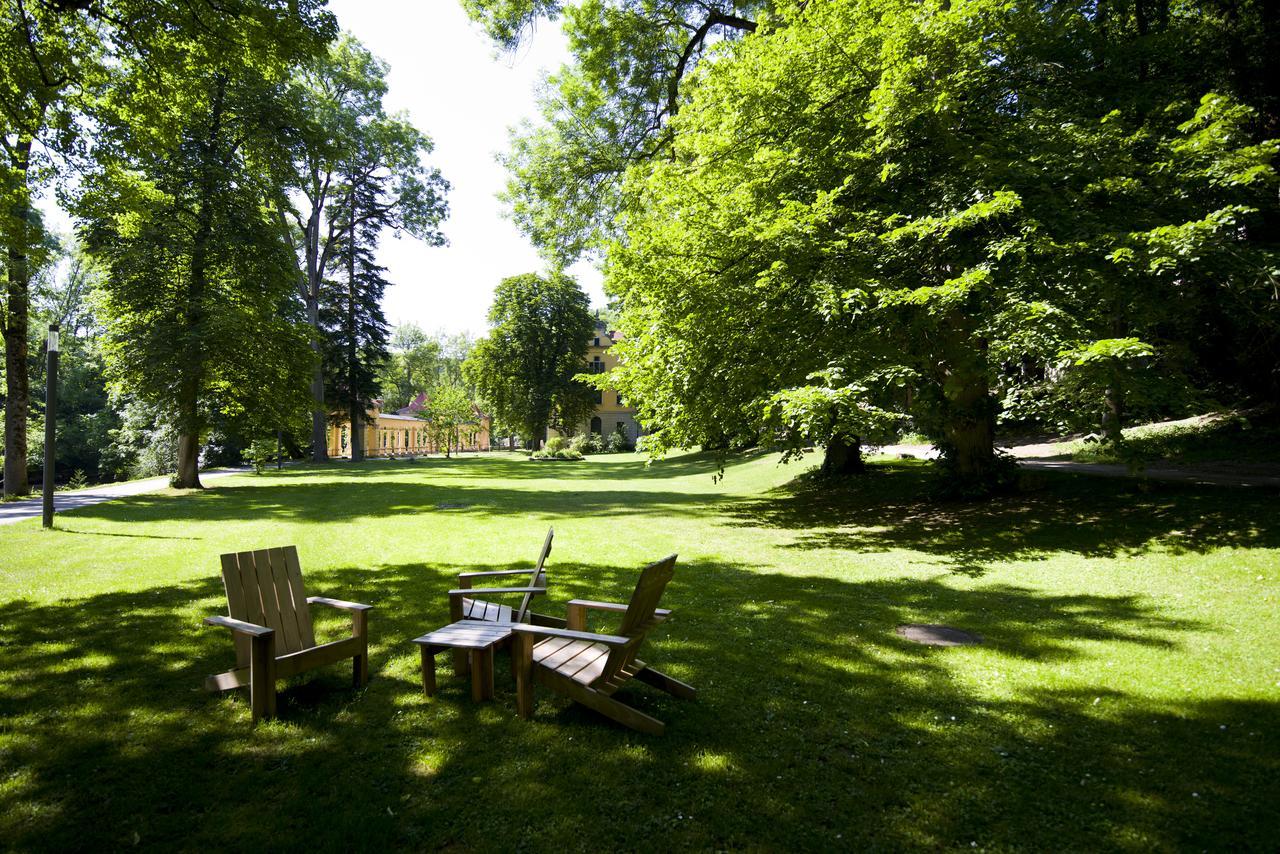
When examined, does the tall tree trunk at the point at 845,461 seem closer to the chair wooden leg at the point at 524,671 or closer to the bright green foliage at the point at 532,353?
the chair wooden leg at the point at 524,671

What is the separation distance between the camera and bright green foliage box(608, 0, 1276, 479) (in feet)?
29.9

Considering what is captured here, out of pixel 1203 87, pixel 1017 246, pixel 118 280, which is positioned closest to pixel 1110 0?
pixel 1203 87

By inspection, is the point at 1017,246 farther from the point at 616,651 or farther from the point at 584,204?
the point at 584,204

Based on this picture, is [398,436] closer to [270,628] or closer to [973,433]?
[973,433]

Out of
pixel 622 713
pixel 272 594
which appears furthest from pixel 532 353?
pixel 622 713

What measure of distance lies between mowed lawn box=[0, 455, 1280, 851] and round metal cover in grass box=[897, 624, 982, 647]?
0.66 feet

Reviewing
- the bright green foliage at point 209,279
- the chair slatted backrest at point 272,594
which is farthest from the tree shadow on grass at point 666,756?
the bright green foliage at point 209,279

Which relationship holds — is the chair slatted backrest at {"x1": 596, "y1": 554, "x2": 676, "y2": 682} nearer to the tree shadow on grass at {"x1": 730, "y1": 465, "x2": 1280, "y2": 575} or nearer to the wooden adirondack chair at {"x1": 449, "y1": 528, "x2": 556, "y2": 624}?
the wooden adirondack chair at {"x1": 449, "y1": 528, "x2": 556, "y2": 624}

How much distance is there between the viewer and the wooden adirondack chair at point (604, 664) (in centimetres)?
380

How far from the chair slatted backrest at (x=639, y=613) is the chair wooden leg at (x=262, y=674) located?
2.17 meters

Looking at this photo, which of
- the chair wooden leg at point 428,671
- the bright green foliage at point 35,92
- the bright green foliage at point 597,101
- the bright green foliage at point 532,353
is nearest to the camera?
the chair wooden leg at point 428,671

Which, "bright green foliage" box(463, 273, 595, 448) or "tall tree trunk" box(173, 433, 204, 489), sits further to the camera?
"bright green foliage" box(463, 273, 595, 448)

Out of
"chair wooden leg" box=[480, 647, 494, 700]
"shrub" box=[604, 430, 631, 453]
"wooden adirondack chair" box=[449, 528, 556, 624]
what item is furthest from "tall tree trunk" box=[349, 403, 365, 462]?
"chair wooden leg" box=[480, 647, 494, 700]

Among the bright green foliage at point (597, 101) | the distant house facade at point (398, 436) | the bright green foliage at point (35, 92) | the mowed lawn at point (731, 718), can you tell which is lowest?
the mowed lawn at point (731, 718)
